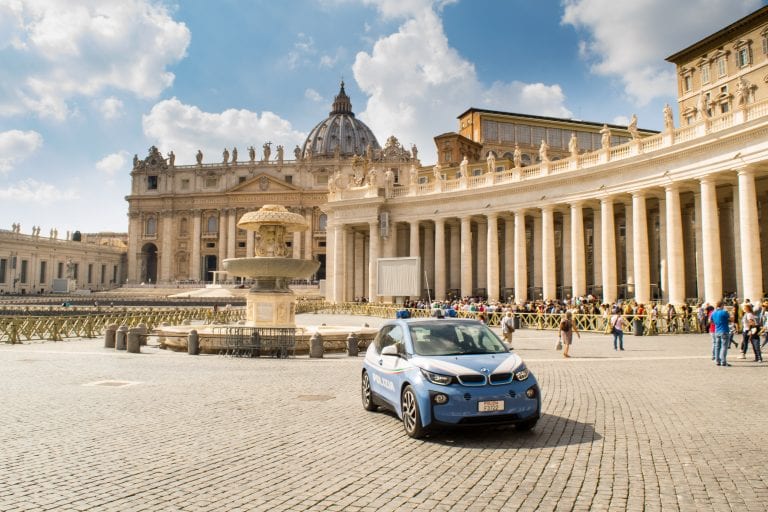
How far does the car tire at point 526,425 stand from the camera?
26.6 ft

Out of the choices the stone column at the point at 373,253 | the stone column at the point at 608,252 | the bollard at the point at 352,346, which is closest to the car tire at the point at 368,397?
the bollard at the point at 352,346

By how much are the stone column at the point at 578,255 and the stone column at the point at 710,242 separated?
8.49 meters

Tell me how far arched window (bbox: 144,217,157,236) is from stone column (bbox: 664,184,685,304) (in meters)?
108

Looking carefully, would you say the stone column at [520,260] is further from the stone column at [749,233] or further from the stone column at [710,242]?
the stone column at [749,233]

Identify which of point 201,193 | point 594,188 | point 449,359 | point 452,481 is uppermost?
point 201,193

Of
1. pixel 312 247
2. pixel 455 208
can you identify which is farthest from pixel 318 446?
pixel 312 247

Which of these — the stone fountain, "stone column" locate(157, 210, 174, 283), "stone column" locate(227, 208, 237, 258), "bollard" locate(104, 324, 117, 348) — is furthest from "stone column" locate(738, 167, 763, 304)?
"stone column" locate(157, 210, 174, 283)

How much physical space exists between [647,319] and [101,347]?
24618 millimetres

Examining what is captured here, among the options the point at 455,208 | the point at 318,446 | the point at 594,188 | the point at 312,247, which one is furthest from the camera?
the point at 312,247

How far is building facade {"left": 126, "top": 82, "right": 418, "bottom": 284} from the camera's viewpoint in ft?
366

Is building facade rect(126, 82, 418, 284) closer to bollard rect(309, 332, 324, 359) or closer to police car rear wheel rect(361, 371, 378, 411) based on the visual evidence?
bollard rect(309, 332, 324, 359)

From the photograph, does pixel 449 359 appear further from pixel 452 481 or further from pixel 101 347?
pixel 101 347

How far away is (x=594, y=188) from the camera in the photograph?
37.8 m

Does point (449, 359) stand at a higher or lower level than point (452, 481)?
higher
